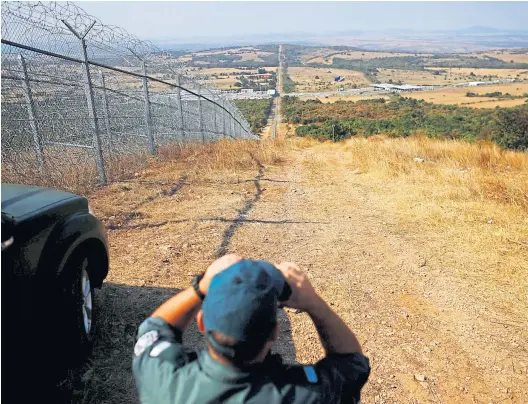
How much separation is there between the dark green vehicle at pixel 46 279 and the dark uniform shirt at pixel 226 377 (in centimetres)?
93

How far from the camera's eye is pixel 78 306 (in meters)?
2.80

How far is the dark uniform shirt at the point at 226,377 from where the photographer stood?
129cm

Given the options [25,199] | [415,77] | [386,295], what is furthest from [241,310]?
[415,77]

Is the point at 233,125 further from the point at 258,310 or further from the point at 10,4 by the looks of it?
the point at 258,310

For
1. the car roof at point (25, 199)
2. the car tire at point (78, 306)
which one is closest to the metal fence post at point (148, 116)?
the car roof at point (25, 199)

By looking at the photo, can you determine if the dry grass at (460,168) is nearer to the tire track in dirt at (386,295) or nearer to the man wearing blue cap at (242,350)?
the tire track in dirt at (386,295)

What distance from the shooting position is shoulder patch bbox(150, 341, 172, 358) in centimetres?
142

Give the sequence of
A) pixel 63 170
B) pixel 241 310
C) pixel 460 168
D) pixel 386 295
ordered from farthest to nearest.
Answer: pixel 460 168 → pixel 63 170 → pixel 386 295 → pixel 241 310

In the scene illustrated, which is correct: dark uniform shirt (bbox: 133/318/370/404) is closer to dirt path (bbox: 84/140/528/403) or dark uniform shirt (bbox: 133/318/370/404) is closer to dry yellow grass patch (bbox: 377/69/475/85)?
dirt path (bbox: 84/140/528/403)

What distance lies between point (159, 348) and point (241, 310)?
14.9 inches

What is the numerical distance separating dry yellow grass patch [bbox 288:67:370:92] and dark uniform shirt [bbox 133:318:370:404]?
97.3 metres

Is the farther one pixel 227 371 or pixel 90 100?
pixel 90 100

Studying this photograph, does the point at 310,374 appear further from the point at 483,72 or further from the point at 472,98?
the point at 483,72

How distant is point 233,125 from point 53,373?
18.8 meters
